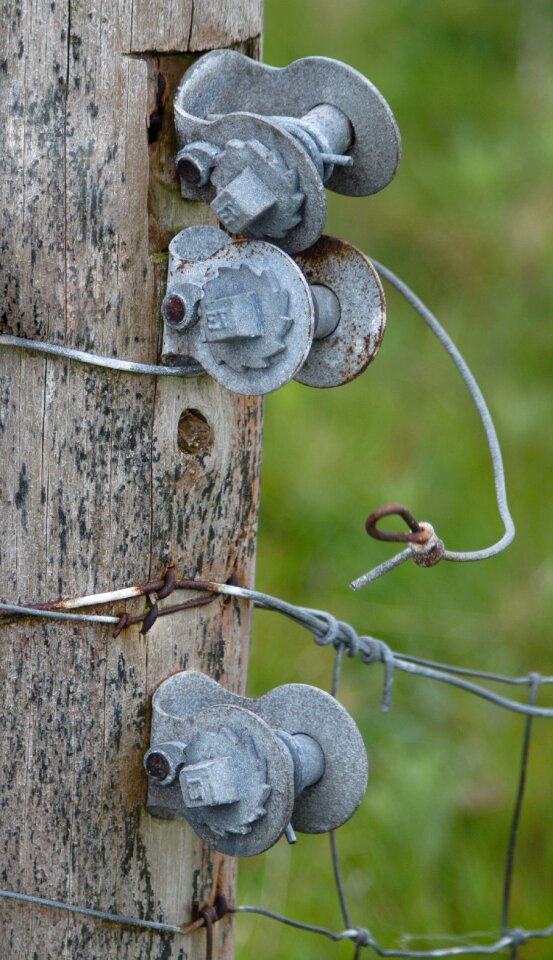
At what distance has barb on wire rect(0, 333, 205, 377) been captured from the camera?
5.53 feet

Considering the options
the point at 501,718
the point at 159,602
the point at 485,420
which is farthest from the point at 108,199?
the point at 501,718

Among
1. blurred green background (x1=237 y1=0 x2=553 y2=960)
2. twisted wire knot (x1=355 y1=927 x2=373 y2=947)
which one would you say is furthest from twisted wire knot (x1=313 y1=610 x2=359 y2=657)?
blurred green background (x1=237 y1=0 x2=553 y2=960)

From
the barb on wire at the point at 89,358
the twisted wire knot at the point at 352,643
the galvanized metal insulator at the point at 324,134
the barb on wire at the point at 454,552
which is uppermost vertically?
the galvanized metal insulator at the point at 324,134

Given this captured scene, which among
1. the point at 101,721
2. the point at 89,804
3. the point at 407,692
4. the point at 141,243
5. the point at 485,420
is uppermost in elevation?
the point at 141,243

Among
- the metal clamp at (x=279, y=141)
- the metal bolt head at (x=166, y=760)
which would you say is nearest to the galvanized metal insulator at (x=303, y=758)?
the metal bolt head at (x=166, y=760)

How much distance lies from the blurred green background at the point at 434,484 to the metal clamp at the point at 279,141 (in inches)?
84.8

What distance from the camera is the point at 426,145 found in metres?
6.66

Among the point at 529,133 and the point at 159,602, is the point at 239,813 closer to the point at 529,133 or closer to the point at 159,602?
the point at 159,602

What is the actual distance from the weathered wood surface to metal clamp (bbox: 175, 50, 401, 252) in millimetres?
55

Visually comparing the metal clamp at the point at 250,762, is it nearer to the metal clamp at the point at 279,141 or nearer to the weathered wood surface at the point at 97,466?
the weathered wood surface at the point at 97,466

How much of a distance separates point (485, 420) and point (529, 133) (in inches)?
192

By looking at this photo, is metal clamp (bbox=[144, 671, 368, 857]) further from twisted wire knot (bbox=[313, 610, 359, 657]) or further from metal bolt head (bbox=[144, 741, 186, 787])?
twisted wire knot (bbox=[313, 610, 359, 657])

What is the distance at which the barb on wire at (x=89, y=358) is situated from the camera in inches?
66.3

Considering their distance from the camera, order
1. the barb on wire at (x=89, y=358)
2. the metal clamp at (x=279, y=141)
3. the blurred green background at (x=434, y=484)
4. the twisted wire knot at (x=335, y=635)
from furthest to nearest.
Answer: the blurred green background at (x=434, y=484)
the twisted wire knot at (x=335, y=635)
the barb on wire at (x=89, y=358)
the metal clamp at (x=279, y=141)
